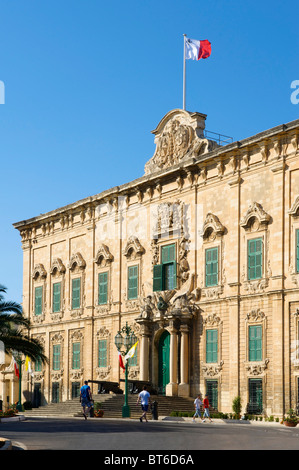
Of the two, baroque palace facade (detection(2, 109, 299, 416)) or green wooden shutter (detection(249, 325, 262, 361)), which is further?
green wooden shutter (detection(249, 325, 262, 361))

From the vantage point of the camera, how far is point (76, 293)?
4675 cm

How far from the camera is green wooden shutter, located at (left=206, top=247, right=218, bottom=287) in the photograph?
Result: 36344 millimetres

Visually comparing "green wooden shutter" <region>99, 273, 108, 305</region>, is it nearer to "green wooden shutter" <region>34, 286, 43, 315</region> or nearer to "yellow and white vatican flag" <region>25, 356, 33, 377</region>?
"yellow and white vatican flag" <region>25, 356, 33, 377</region>

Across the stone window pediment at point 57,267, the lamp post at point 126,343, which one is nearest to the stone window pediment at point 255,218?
the lamp post at point 126,343

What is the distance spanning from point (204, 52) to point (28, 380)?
2403cm

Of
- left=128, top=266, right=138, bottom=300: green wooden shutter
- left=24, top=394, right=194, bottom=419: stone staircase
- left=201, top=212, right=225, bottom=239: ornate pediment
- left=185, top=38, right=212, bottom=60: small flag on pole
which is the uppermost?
left=185, top=38, right=212, bottom=60: small flag on pole

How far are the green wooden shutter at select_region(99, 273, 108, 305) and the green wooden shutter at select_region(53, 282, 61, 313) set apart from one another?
4826 mm

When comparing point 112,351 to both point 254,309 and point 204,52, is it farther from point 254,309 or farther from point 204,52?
point 204,52

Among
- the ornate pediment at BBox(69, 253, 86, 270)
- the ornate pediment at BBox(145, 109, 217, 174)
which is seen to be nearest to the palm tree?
the ornate pediment at BBox(69, 253, 86, 270)

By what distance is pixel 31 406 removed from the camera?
4906cm

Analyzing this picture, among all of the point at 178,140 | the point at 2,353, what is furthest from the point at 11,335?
the point at 178,140

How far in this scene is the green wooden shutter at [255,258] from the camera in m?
33.9

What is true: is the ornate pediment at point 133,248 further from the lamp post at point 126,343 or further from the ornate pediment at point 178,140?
the lamp post at point 126,343
